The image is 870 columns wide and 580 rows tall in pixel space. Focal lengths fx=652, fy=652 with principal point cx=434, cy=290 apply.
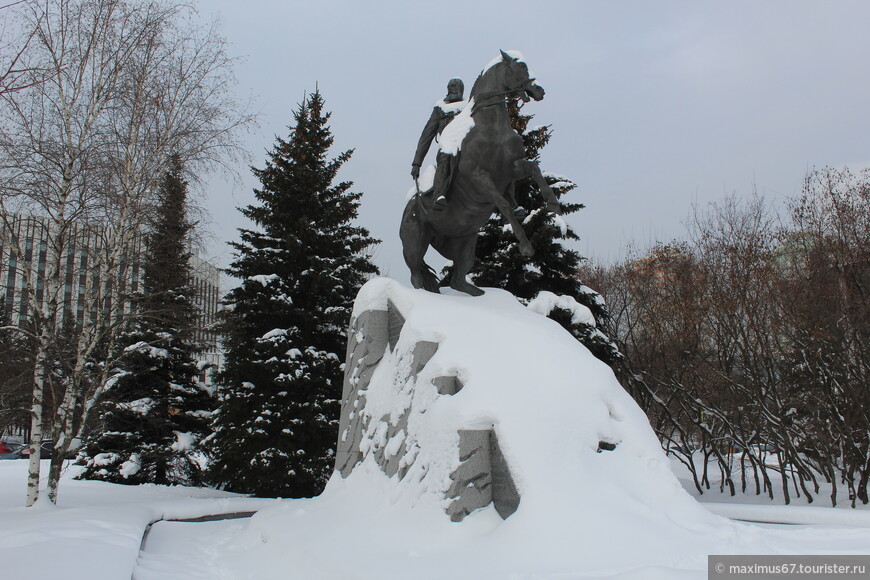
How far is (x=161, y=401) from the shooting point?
50.9 ft

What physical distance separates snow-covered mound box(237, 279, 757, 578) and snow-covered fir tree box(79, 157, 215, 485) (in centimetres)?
910

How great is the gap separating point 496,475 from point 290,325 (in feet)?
33.5

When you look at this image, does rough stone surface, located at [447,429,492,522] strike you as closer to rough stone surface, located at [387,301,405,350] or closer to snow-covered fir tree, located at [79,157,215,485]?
rough stone surface, located at [387,301,405,350]

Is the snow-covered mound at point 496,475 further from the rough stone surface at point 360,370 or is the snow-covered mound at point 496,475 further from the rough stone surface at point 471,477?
the rough stone surface at point 360,370

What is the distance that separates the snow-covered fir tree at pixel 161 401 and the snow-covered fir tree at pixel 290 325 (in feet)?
4.36

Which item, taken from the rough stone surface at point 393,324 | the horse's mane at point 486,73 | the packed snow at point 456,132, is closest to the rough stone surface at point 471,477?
the rough stone surface at point 393,324

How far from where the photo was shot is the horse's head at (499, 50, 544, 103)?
700cm

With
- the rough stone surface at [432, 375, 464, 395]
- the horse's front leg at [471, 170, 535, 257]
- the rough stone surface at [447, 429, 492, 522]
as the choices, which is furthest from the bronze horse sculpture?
the rough stone surface at [447, 429, 492, 522]

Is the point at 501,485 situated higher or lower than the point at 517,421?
lower

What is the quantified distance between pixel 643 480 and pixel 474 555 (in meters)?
1.49

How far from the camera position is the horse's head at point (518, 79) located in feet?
23.0

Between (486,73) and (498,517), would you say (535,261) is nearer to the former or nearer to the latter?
(486,73)

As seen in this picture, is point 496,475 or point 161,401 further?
point 161,401

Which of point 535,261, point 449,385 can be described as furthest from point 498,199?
point 535,261
